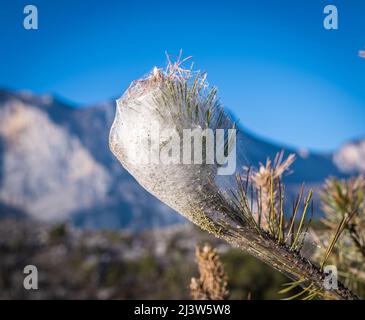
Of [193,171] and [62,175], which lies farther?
[62,175]

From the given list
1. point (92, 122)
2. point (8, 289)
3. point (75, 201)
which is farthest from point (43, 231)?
point (92, 122)

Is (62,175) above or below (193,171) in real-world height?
above

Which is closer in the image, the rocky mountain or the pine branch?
the pine branch

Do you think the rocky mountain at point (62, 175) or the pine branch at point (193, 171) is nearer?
the pine branch at point (193, 171)

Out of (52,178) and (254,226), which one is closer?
(254,226)
